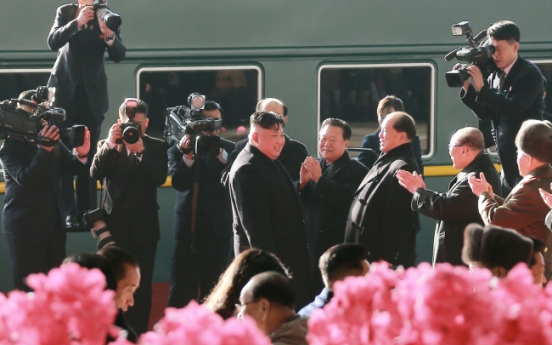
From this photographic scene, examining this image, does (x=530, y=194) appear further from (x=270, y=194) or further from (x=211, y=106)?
(x=211, y=106)

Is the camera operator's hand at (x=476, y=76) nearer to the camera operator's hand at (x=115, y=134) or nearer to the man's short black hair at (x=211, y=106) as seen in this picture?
the man's short black hair at (x=211, y=106)

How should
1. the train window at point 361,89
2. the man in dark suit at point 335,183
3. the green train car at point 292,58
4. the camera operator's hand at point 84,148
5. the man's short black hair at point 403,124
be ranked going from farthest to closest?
the train window at point 361,89, the green train car at point 292,58, the camera operator's hand at point 84,148, the man in dark suit at point 335,183, the man's short black hair at point 403,124

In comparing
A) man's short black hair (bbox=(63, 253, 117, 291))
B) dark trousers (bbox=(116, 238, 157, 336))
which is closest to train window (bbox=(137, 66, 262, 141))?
dark trousers (bbox=(116, 238, 157, 336))

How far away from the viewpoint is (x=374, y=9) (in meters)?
7.78

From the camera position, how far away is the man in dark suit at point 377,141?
7027mm

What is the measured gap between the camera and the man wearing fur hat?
183 inches

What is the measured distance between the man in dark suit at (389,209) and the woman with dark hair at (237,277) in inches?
64.7

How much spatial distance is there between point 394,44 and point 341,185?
2.29 m

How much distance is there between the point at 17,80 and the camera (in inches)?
281

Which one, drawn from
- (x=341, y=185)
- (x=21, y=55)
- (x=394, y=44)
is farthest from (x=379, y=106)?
(x=21, y=55)

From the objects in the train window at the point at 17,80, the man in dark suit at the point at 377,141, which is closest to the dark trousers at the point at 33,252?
the train window at the point at 17,80

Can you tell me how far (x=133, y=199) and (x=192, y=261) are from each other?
779 millimetres

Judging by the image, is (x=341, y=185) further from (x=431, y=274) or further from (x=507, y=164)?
(x=431, y=274)

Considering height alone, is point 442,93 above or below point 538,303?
below
